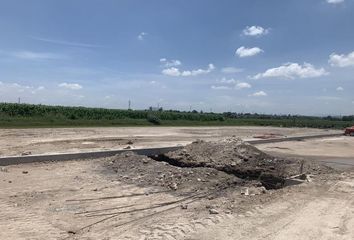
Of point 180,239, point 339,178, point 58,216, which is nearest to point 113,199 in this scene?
point 58,216

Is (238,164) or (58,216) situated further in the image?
(238,164)

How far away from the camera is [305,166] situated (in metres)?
14.5

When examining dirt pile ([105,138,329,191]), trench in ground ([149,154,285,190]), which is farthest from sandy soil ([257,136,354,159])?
trench in ground ([149,154,285,190])

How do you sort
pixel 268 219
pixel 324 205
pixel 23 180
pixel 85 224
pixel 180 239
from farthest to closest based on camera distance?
1. pixel 23 180
2. pixel 324 205
3. pixel 268 219
4. pixel 85 224
5. pixel 180 239

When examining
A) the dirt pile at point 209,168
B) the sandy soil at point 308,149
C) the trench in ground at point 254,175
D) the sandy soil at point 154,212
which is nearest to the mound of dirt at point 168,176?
the dirt pile at point 209,168

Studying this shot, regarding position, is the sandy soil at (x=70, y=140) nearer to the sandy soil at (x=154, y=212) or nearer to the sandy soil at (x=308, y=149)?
the sandy soil at (x=308, y=149)

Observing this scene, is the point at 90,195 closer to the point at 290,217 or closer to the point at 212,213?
the point at 212,213

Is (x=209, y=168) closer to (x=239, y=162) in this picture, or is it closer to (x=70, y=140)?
(x=239, y=162)

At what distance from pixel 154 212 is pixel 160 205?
22.0 inches

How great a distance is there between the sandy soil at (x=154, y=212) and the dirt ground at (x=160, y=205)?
0.02 meters

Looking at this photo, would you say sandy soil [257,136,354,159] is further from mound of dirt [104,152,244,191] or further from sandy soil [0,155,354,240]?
mound of dirt [104,152,244,191]

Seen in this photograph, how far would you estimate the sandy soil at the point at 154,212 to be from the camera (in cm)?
663

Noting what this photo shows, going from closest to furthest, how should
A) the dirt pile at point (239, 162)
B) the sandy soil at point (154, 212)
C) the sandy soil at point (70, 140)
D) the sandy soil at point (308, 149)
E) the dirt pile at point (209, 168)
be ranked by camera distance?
1. the sandy soil at point (154, 212)
2. the dirt pile at point (209, 168)
3. the dirt pile at point (239, 162)
4. the sandy soil at point (70, 140)
5. the sandy soil at point (308, 149)

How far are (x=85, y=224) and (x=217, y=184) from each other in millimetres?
4529
